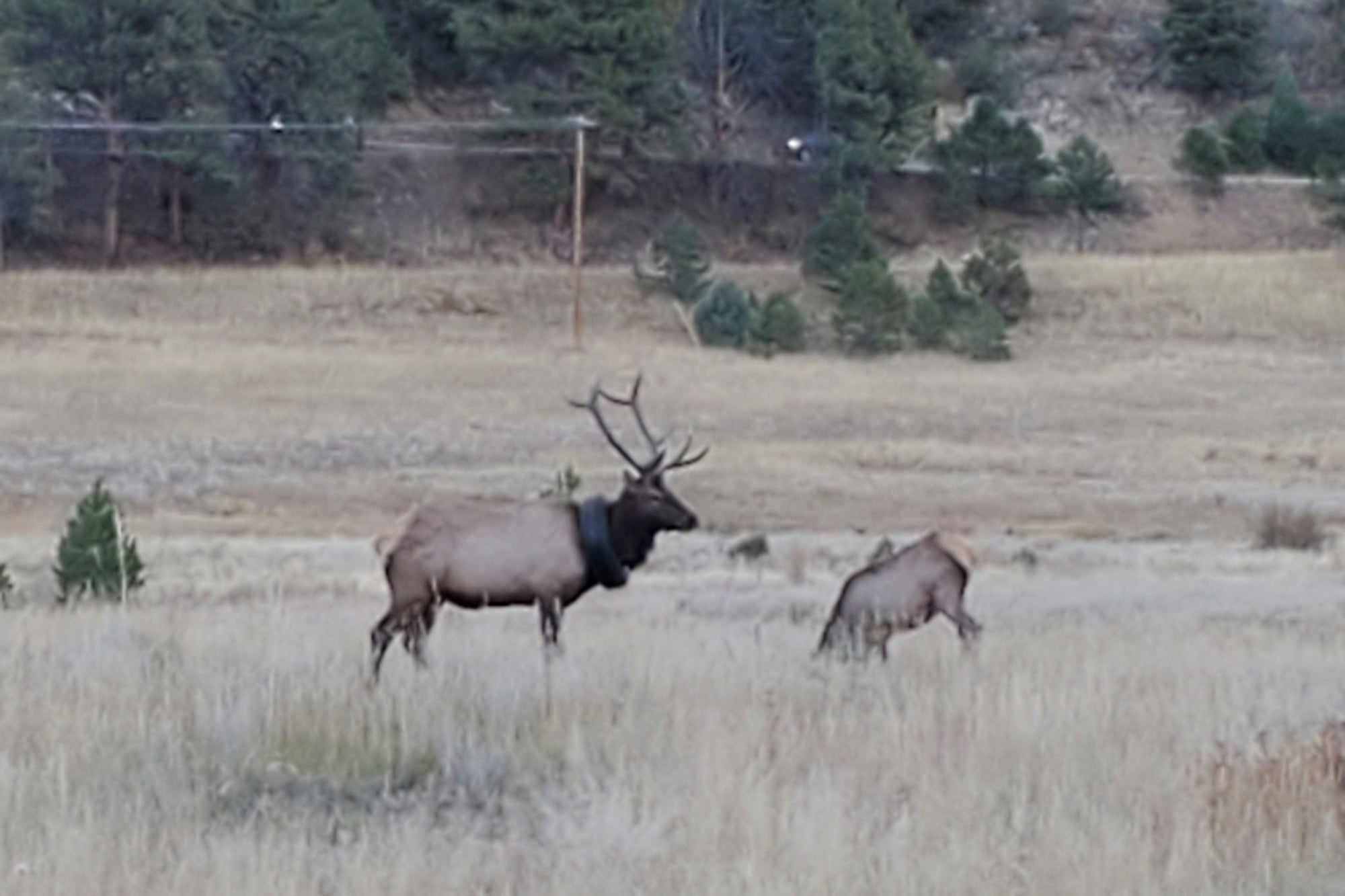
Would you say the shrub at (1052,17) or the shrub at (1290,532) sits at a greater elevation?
the shrub at (1052,17)

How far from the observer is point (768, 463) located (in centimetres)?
3628

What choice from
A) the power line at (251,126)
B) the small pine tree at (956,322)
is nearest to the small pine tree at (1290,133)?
the small pine tree at (956,322)

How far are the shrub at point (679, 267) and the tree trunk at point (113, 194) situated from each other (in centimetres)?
1500

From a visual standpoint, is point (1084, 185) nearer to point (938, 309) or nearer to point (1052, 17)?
point (938, 309)

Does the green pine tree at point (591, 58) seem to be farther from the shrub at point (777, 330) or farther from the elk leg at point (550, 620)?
the elk leg at point (550, 620)

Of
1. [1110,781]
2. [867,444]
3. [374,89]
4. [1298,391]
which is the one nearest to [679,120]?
[374,89]

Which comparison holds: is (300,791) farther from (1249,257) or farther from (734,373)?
(1249,257)

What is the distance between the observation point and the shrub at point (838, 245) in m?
58.0

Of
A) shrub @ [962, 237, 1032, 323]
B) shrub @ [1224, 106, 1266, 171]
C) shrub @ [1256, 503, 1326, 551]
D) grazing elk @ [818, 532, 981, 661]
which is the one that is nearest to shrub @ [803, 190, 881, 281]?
shrub @ [962, 237, 1032, 323]

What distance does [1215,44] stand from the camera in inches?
3172

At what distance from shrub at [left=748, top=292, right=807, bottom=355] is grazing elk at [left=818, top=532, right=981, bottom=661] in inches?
1545

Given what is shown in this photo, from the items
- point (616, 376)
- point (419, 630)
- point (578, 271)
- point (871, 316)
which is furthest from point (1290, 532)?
point (578, 271)

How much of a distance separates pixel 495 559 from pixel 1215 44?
242 ft

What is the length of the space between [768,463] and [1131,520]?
694cm
